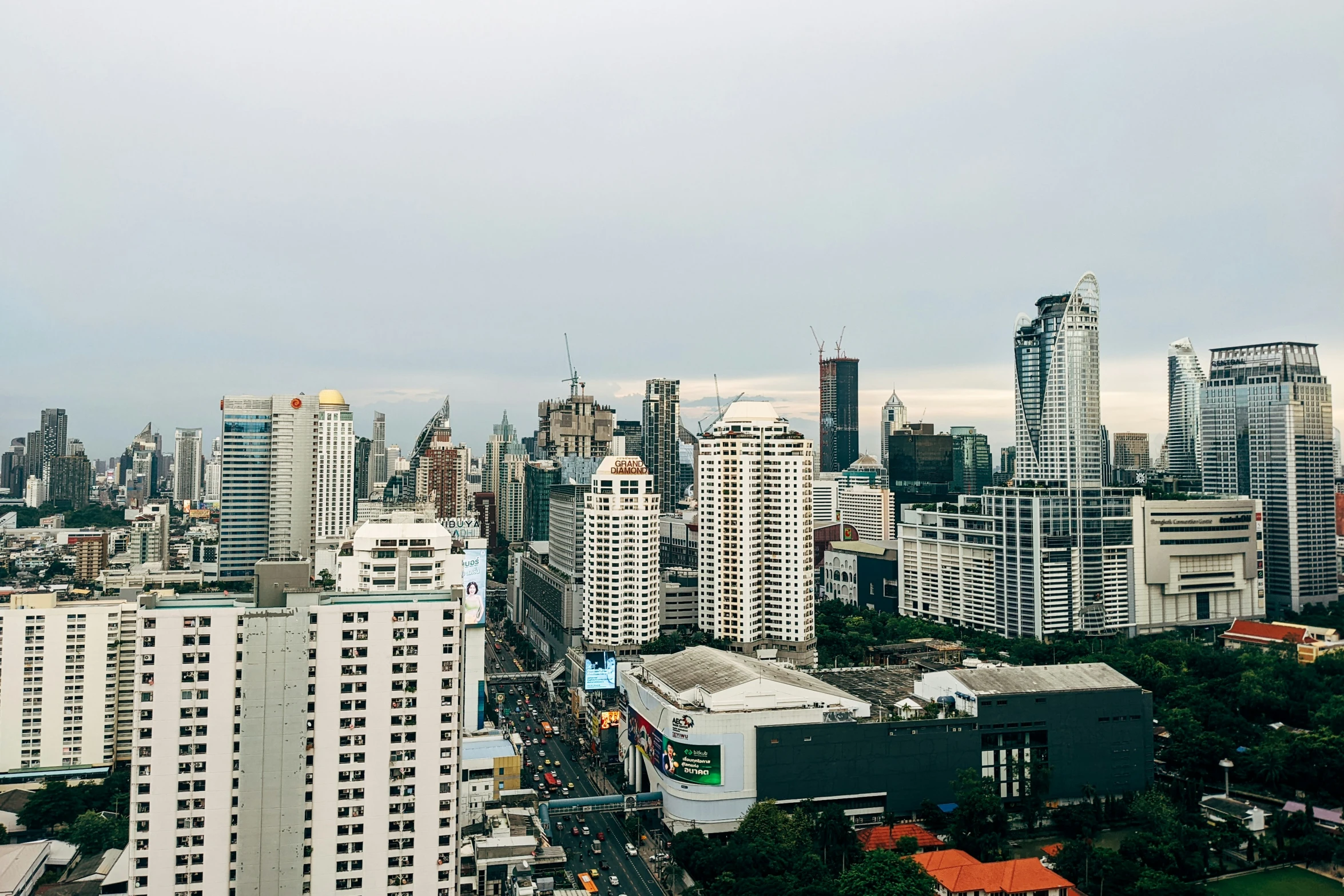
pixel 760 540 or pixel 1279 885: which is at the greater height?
pixel 760 540

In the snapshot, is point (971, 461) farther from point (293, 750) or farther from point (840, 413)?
point (293, 750)

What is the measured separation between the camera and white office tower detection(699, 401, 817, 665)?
4238 centimetres

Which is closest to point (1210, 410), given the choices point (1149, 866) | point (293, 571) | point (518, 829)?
point (1149, 866)

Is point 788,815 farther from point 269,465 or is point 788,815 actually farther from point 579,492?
point 269,465

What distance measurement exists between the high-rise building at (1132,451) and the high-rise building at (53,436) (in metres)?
104

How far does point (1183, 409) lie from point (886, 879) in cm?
7266

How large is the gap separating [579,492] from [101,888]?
106ft

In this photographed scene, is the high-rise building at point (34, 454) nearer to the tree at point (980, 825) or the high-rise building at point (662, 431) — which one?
the high-rise building at point (662, 431)

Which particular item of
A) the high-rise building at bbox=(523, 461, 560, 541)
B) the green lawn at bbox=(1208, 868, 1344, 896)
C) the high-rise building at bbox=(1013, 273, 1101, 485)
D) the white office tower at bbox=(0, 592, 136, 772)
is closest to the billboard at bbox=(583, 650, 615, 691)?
the white office tower at bbox=(0, 592, 136, 772)

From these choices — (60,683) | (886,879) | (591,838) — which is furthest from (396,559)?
(886,879)

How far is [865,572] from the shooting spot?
62.0 m

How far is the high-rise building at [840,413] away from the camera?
123 metres

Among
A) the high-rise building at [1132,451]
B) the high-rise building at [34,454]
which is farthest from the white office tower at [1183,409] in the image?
the high-rise building at [34,454]

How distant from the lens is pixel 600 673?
36.1m
